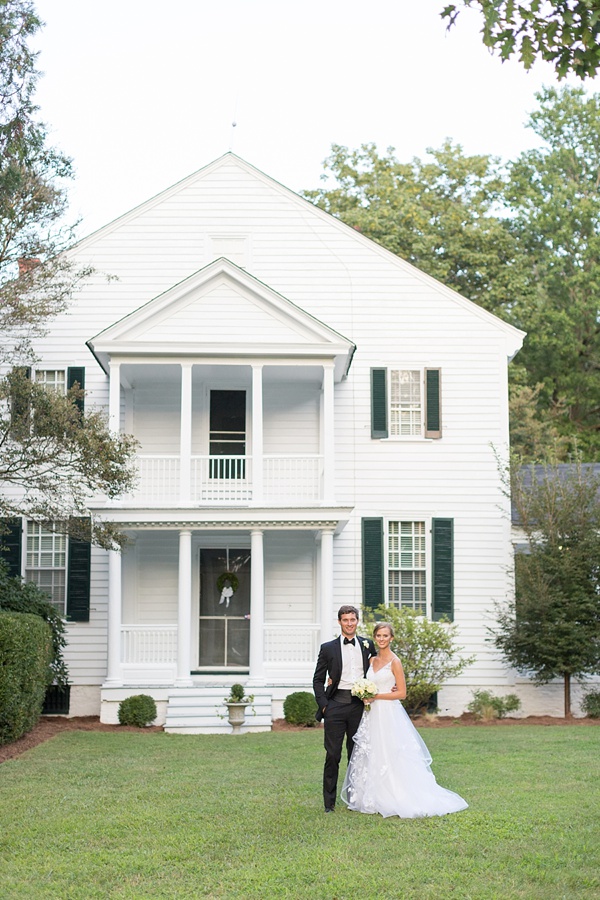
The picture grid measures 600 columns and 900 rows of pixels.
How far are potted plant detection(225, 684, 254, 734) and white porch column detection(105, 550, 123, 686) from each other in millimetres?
2098

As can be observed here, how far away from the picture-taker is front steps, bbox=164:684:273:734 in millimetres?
17391

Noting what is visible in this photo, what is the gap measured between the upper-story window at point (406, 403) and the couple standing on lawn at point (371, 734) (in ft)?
35.6

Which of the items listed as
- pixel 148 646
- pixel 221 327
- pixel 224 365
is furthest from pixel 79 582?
pixel 221 327

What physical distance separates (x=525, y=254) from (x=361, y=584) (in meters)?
18.9

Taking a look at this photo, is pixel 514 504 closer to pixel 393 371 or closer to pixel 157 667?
pixel 393 371

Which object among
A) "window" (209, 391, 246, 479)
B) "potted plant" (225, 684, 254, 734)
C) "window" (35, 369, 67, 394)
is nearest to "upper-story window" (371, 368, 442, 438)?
"window" (209, 391, 246, 479)

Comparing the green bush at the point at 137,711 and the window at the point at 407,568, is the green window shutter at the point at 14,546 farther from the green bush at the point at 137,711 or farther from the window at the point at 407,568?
the window at the point at 407,568

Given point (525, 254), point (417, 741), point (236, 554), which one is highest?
point (525, 254)

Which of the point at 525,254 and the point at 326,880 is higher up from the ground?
the point at 525,254

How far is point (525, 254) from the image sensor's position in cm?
3569

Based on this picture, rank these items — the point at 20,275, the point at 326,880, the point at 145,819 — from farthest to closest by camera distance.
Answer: the point at 20,275 < the point at 145,819 < the point at 326,880

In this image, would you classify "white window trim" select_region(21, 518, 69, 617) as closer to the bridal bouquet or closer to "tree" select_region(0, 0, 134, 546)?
"tree" select_region(0, 0, 134, 546)

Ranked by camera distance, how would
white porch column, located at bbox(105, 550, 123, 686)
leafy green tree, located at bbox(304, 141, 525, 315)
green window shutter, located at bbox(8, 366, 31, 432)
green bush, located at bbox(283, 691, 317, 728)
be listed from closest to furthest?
1. green window shutter, located at bbox(8, 366, 31, 432)
2. green bush, located at bbox(283, 691, 317, 728)
3. white porch column, located at bbox(105, 550, 123, 686)
4. leafy green tree, located at bbox(304, 141, 525, 315)

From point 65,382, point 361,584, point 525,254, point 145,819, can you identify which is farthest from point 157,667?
point 525,254
